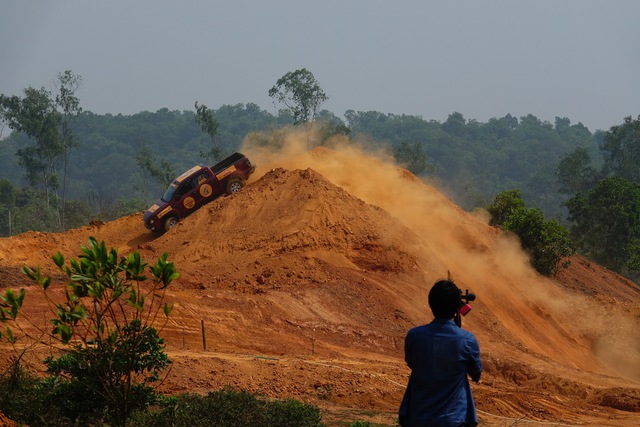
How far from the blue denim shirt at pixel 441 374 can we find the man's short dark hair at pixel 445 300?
6cm

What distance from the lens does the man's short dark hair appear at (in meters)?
5.95

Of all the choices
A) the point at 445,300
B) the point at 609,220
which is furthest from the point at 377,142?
the point at 445,300

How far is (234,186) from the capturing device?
29.2 m

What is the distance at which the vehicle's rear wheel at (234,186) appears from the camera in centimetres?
2912

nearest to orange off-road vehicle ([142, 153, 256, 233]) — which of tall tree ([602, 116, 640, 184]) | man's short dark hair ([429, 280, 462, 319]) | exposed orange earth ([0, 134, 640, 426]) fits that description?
exposed orange earth ([0, 134, 640, 426])

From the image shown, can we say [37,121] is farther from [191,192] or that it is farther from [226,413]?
[226,413]

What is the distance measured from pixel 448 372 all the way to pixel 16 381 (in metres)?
6.45

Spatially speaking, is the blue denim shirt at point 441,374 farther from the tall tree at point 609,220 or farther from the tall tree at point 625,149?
the tall tree at point 625,149

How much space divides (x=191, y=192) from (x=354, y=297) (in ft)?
28.1

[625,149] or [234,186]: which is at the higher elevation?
[625,149]

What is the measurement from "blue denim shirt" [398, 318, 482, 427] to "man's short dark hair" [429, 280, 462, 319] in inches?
2.4

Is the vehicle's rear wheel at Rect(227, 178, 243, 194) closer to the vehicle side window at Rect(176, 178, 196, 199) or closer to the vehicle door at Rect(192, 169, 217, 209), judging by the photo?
the vehicle door at Rect(192, 169, 217, 209)

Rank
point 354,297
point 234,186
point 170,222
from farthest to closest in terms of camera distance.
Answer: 1. point 234,186
2. point 170,222
3. point 354,297

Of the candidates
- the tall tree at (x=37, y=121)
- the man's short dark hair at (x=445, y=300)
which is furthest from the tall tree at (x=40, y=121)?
the man's short dark hair at (x=445, y=300)
